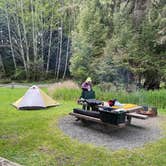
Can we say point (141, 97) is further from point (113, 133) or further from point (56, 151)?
point (56, 151)

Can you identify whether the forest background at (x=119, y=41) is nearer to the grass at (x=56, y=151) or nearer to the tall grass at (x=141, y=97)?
the tall grass at (x=141, y=97)

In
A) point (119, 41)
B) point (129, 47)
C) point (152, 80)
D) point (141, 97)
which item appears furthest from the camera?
point (119, 41)

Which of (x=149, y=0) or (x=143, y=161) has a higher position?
(x=149, y=0)

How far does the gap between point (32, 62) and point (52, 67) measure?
6.18 feet

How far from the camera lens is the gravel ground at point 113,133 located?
14.9 feet

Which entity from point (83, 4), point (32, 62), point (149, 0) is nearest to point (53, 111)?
point (149, 0)

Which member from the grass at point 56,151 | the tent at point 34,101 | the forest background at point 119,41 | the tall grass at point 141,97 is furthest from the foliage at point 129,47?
the grass at point 56,151

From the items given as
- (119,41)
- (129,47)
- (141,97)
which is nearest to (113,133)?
(141,97)

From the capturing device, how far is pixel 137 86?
34.7 ft

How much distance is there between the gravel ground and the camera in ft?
14.9

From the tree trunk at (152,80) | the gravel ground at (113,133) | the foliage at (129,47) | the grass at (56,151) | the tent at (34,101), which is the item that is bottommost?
the grass at (56,151)

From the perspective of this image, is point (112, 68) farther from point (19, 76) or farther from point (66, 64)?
point (19, 76)

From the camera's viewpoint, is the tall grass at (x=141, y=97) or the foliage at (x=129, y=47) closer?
the tall grass at (x=141, y=97)

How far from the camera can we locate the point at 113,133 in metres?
5.06
